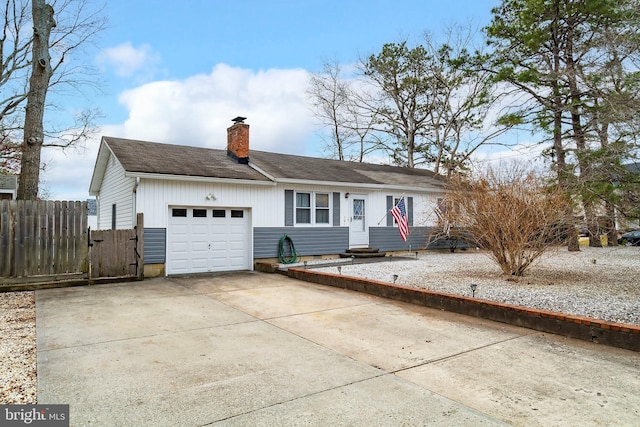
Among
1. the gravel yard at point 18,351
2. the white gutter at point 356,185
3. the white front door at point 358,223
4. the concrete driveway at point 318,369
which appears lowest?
the concrete driveway at point 318,369

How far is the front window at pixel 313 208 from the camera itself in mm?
13766

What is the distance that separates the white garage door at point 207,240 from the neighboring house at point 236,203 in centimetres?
3

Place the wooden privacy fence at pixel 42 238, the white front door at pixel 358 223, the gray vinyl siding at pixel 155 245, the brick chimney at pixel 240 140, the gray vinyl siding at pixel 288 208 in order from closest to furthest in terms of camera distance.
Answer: the wooden privacy fence at pixel 42 238
the gray vinyl siding at pixel 155 245
the gray vinyl siding at pixel 288 208
the brick chimney at pixel 240 140
the white front door at pixel 358 223

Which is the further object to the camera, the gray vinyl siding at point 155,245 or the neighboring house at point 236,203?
the neighboring house at point 236,203

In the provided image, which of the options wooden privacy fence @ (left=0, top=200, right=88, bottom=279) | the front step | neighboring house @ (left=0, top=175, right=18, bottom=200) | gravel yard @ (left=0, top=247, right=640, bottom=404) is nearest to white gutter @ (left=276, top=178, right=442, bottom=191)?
the front step

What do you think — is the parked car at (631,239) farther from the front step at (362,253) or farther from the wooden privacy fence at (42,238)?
the wooden privacy fence at (42,238)

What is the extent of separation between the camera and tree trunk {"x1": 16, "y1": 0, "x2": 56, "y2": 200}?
10.5 m

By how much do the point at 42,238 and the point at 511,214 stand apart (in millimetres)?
10621

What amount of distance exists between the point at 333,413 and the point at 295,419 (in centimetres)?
32

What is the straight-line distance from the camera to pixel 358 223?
50.1 feet

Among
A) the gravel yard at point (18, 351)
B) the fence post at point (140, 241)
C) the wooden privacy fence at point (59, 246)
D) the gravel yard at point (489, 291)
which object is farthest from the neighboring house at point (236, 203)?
the gravel yard at point (18, 351)

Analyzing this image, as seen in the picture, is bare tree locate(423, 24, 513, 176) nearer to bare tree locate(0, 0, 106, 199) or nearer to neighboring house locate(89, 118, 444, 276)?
neighboring house locate(89, 118, 444, 276)

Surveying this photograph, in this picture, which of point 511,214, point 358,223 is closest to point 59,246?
point 358,223

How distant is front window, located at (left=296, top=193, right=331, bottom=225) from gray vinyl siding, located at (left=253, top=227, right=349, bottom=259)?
309 millimetres
